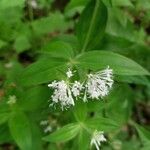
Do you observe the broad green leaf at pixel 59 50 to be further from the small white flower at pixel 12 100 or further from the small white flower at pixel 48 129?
the small white flower at pixel 48 129

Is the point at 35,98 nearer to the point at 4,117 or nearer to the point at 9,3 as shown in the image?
the point at 4,117

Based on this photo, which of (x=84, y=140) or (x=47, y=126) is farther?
(x=47, y=126)

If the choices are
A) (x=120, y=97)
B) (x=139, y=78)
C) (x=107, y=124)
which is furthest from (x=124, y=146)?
(x=107, y=124)

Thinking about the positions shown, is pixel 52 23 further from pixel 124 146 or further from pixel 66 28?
pixel 124 146

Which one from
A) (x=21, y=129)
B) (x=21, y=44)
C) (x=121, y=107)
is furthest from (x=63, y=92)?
(x=21, y=44)

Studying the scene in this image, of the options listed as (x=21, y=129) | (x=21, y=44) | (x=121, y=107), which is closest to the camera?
(x=21, y=129)

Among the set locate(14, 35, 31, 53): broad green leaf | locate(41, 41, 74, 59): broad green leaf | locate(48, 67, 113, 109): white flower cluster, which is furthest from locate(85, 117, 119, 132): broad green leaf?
locate(14, 35, 31, 53): broad green leaf
